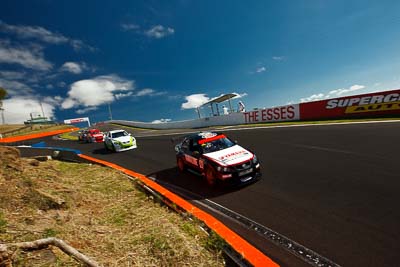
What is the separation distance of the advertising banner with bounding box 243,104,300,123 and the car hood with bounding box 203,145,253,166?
51.6ft

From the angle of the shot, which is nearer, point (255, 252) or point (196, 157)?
point (255, 252)

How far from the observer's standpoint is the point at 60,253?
2.79 meters

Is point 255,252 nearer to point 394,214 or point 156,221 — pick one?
point 156,221

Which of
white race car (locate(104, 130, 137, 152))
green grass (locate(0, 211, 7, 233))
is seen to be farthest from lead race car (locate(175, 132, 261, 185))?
white race car (locate(104, 130, 137, 152))

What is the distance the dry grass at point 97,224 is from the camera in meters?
3.03

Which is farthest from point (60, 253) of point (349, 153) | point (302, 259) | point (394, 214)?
point (349, 153)

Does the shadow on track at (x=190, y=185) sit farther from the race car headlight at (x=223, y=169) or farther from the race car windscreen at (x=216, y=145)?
the race car windscreen at (x=216, y=145)

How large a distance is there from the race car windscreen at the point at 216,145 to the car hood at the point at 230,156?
0.21 meters

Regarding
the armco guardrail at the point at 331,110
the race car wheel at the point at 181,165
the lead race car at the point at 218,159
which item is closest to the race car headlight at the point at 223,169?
the lead race car at the point at 218,159

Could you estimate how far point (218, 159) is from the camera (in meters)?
6.37

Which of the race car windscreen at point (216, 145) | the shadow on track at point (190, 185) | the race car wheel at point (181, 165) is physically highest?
the race car windscreen at point (216, 145)

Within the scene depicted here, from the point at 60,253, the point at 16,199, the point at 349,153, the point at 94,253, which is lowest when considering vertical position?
the point at 349,153

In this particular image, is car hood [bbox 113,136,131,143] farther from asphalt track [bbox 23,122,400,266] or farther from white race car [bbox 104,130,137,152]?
asphalt track [bbox 23,122,400,266]

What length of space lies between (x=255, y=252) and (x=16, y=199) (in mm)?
4313
